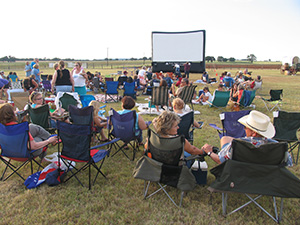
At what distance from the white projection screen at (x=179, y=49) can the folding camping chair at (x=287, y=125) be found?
574 inches

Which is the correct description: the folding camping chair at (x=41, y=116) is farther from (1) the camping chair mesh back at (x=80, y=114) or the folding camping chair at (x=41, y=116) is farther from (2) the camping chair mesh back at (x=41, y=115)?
(1) the camping chair mesh back at (x=80, y=114)

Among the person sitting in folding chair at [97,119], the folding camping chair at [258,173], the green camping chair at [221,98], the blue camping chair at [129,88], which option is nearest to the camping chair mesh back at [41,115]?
the person sitting in folding chair at [97,119]

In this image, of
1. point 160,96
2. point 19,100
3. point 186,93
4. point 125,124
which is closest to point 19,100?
point 19,100

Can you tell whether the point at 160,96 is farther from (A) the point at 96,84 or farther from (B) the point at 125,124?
(A) the point at 96,84

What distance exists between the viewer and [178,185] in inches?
89.5

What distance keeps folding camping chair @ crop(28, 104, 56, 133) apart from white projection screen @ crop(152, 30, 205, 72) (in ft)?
49.8

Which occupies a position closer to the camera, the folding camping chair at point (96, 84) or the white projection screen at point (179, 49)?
the folding camping chair at point (96, 84)

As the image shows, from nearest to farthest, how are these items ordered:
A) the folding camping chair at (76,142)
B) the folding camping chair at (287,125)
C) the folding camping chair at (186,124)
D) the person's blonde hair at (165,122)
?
the person's blonde hair at (165,122) < the folding camping chair at (76,142) < the folding camping chair at (186,124) < the folding camping chair at (287,125)

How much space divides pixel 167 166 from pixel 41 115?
2.62 metres

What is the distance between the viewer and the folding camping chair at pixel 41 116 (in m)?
3.66

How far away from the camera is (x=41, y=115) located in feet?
12.2

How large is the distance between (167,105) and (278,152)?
4546 millimetres

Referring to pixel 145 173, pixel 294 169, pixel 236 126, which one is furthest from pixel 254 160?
pixel 294 169

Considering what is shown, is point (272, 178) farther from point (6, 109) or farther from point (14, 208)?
point (6, 109)
